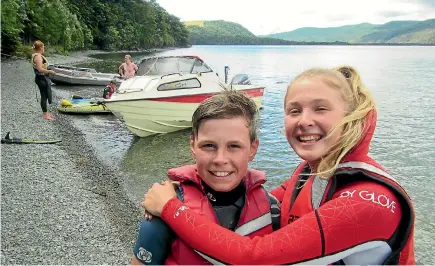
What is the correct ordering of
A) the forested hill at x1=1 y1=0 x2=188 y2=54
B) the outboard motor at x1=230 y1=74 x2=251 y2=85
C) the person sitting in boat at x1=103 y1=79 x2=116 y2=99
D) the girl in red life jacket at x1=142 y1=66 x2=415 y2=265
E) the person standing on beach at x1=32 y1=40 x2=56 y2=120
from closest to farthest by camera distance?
the girl in red life jacket at x1=142 y1=66 x2=415 y2=265, the person standing on beach at x1=32 y1=40 x2=56 y2=120, the outboard motor at x1=230 y1=74 x2=251 y2=85, the person sitting in boat at x1=103 y1=79 x2=116 y2=99, the forested hill at x1=1 y1=0 x2=188 y2=54

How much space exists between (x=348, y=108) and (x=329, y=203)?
0.54m

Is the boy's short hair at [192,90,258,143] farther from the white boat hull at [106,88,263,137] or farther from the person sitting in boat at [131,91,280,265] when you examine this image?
the white boat hull at [106,88,263,137]

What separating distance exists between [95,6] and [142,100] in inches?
2910

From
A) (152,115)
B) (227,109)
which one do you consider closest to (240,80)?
(152,115)

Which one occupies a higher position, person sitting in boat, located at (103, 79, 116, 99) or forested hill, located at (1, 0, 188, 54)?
forested hill, located at (1, 0, 188, 54)

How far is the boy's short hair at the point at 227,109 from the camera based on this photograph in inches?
88.4

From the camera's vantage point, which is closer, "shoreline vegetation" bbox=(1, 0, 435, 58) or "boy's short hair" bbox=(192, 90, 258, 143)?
"boy's short hair" bbox=(192, 90, 258, 143)

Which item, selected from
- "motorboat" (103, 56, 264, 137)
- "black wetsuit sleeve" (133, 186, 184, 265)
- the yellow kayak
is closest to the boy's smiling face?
"black wetsuit sleeve" (133, 186, 184, 265)

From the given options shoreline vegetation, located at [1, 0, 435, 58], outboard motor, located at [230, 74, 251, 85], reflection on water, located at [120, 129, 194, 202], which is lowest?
reflection on water, located at [120, 129, 194, 202]

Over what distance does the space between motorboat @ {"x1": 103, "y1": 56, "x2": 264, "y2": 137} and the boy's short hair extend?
1119cm

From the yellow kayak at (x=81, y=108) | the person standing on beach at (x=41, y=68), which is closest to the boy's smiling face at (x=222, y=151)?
the person standing on beach at (x=41, y=68)

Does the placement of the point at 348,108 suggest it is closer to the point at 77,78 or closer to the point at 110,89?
the point at 110,89

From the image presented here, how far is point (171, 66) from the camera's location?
1488cm

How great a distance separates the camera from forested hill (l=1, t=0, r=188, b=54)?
39500 millimetres
